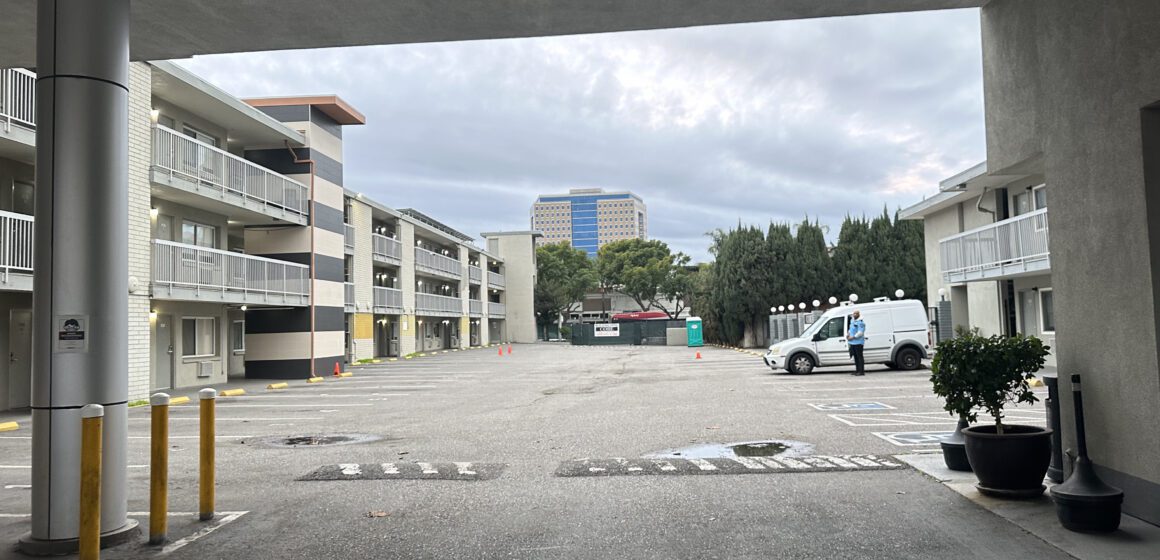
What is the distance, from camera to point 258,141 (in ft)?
89.8

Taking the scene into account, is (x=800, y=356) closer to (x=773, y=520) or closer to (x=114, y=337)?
(x=773, y=520)

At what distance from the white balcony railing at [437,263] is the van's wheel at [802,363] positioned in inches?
1083

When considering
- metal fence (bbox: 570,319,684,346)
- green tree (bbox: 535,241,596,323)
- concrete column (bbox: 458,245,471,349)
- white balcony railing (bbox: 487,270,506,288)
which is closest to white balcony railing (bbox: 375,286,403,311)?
concrete column (bbox: 458,245,471,349)

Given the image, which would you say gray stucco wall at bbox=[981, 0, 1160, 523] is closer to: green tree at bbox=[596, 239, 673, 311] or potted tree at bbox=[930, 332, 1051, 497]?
potted tree at bbox=[930, 332, 1051, 497]

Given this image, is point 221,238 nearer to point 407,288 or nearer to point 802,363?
point 802,363

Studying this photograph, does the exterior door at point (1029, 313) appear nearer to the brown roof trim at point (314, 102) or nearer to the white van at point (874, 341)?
the white van at point (874, 341)

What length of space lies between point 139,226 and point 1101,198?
1973 centimetres

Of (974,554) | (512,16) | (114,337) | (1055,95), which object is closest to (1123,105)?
(1055,95)

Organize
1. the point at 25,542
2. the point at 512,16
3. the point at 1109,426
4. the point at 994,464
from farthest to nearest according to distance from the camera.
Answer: the point at 512,16, the point at 994,464, the point at 1109,426, the point at 25,542

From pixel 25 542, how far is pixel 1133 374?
328 inches

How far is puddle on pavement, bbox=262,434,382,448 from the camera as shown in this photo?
1152 cm

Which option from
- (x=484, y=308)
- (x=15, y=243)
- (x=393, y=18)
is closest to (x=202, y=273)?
(x=15, y=243)

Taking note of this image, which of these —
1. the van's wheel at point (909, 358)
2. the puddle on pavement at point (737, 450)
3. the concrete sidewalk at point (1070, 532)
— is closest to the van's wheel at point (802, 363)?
the van's wheel at point (909, 358)

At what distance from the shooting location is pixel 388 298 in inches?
1602
